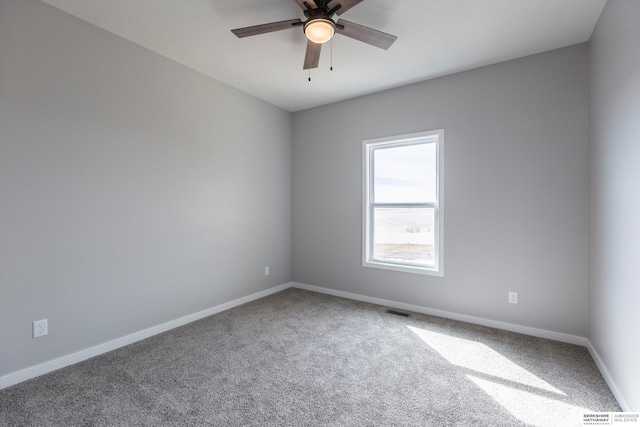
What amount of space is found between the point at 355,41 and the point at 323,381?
2804mm

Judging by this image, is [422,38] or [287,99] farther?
[287,99]

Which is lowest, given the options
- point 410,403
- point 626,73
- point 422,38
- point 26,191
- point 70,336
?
point 410,403

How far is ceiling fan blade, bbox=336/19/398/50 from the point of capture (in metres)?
2.06

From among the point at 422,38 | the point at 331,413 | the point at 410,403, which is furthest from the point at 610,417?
the point at 422,38

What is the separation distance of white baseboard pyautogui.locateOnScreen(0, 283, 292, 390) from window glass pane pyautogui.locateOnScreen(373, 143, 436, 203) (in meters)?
2.38

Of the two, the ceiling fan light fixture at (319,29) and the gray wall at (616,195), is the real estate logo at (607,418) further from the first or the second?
the ceiling fan light fixture at (319,29)

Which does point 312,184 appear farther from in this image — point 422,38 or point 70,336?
point 70,336

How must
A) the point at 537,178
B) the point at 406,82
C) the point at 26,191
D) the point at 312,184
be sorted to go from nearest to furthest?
the point at 26,191
the point at 537,178
the point at 406,82
the point at 312,184

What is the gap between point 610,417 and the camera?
1.76 metres

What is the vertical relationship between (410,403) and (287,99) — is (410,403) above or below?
below

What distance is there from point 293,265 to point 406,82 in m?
3.00

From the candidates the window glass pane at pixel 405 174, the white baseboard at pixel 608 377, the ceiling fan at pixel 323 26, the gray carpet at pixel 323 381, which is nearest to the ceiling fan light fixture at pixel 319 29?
the ceiling fan at pixel 323 26

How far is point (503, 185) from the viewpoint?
9.87 feet

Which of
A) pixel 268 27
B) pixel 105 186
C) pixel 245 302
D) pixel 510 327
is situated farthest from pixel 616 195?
pixel 105 186
